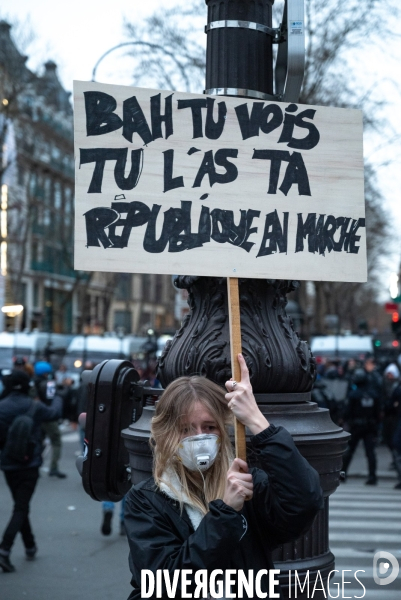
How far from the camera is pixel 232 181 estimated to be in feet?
11.4

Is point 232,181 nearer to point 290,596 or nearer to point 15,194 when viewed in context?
point 290,596

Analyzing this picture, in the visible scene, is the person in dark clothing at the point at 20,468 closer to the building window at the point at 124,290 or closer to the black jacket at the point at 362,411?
the black jacket at the point at 362,411

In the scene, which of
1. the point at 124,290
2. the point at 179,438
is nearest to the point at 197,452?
the point at 179,438

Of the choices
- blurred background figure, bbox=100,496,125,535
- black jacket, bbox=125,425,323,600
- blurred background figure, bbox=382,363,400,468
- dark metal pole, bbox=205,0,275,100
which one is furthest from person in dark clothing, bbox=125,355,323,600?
blurred background figure, bbox=382,363,400,468

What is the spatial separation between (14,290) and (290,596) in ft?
149

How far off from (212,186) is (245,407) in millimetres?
1021

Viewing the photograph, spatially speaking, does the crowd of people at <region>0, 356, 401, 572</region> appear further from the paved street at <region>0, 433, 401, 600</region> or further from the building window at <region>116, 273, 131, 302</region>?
the building window at <region>116, 273, 131, 302</region>

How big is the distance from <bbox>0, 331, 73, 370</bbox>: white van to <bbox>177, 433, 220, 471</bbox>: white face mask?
22.5 meters

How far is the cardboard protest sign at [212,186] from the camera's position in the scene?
11.1 feet

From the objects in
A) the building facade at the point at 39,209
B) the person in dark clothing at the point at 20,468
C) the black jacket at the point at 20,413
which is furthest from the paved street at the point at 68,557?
the building facade at the point at 39,209

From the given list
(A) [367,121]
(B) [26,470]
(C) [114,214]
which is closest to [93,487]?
(C) [114,214]

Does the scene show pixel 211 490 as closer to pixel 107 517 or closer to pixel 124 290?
pixel 107 517

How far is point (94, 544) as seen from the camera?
9.20m

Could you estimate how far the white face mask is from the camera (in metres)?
2.73
